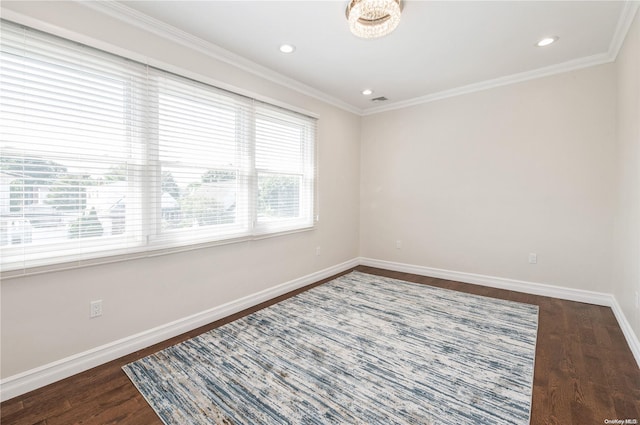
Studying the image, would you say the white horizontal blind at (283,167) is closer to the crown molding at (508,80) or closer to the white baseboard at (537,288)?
the crown molding at (508,80)

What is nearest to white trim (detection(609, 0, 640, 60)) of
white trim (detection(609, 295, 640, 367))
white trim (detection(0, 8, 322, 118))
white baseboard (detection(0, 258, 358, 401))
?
white trim (detection(609, 295, 640, 367))

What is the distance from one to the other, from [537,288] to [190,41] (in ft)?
15.4

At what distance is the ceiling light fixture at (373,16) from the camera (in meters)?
1.95

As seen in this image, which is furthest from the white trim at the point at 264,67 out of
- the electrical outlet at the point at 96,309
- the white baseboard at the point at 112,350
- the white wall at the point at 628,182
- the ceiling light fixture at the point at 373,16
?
the white baseboard at the point at 112,350

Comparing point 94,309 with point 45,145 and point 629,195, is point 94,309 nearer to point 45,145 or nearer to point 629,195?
point 45,145

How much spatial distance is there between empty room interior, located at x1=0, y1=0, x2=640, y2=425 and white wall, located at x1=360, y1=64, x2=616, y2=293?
3 cm

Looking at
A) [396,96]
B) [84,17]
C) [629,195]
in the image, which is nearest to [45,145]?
[84,17]

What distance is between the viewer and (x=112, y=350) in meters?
2.13

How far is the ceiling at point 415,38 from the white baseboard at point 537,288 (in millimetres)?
2541

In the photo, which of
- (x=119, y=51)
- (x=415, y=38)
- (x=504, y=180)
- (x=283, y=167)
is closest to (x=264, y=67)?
(x=283, y=167)

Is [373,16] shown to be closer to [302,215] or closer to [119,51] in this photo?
[119,51]

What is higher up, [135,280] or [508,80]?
[508,80]

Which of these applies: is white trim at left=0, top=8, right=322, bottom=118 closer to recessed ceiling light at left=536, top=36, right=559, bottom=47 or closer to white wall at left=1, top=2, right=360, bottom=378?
white wall at left=1, top=2, right=360, bottom=378

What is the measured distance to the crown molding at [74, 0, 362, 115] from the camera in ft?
6.78
